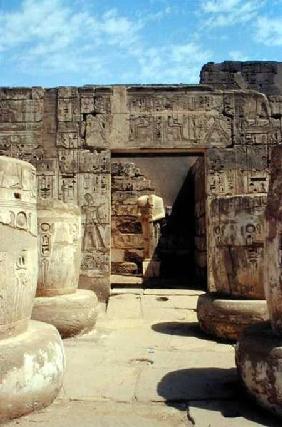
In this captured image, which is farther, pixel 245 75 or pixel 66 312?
pixel 245 75

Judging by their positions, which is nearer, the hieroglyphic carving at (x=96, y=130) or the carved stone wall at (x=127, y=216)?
the hieroglyphic carving at (x=96, y=130)

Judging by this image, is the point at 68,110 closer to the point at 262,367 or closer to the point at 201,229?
the point at 201,229

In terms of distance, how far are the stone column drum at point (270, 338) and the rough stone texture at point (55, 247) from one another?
8.64 ft

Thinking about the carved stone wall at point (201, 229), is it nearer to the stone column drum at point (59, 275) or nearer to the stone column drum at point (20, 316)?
the stone column drum at point (59, 275)

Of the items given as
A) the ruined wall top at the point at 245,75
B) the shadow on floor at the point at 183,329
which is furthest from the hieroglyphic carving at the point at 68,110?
the ruined wall top at the point at 245,75

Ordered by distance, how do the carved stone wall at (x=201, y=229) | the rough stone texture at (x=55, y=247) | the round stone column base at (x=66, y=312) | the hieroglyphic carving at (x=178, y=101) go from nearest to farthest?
the round stone column base at (x=66, y=312), the rough stone texture at (x=55, y=247), the hieroglyphic carving at (x=178, y=101), the carved stone wall at (x=201, y=229)

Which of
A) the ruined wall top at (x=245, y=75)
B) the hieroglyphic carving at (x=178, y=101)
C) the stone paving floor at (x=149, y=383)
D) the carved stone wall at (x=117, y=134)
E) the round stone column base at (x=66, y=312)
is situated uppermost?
the ruined wall top at (x=245, y=75)

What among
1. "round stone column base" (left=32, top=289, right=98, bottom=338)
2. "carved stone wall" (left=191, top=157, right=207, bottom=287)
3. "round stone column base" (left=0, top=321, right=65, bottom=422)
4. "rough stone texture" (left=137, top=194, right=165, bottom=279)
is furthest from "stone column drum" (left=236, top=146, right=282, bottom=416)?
"rough stone texture" (left=137, top=194, right=165, bottom=279)

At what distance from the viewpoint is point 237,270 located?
202 inches

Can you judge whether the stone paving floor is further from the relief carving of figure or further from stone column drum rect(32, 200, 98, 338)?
the relief carving of figure

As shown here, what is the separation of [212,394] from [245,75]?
11.4m

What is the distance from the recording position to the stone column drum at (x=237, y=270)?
16.2 feet

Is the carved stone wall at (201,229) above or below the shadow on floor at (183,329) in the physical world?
above

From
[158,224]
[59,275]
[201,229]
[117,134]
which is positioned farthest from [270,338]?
[158,224]
